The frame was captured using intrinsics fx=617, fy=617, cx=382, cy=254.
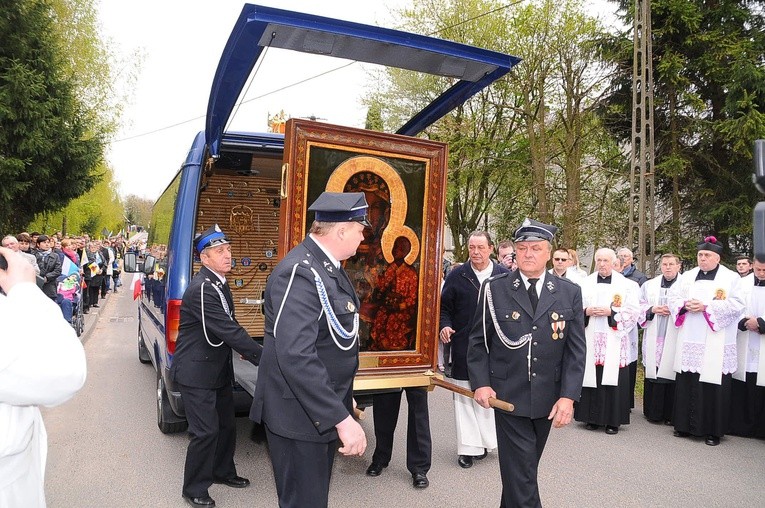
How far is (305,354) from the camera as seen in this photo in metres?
2.57

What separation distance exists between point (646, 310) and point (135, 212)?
358 ft

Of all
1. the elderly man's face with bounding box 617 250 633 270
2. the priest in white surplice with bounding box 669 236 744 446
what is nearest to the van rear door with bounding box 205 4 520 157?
the priest in white surplice with bounding box 669 236 744 446

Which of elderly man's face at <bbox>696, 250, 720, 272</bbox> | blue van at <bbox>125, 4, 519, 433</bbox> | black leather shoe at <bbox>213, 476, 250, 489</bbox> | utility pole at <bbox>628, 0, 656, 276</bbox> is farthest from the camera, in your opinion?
utility pole at <bbox>628, 0, 656, 276</bbox>

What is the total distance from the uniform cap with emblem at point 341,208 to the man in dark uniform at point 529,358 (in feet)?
4.06

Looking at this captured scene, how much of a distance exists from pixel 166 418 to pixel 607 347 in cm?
478

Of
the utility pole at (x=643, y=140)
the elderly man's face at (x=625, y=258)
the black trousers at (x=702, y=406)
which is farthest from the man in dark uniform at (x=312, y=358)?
the utility pole at (x=643, y=140)

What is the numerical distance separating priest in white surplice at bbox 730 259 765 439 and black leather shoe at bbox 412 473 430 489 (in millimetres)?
3991

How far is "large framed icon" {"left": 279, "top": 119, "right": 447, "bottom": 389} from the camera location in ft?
14.1

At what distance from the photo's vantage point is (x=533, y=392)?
3477 mm

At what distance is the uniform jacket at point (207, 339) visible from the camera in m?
4.29

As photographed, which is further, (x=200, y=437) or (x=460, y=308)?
(x=460, y=308)

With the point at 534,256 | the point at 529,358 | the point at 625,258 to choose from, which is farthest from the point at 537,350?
the point at 625,258

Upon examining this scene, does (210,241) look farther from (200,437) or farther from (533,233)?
(533,233)

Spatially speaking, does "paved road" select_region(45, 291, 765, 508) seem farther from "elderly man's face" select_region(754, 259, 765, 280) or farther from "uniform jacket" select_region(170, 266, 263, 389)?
"elderly man's face" select_region(754, 259, 765, 280)
